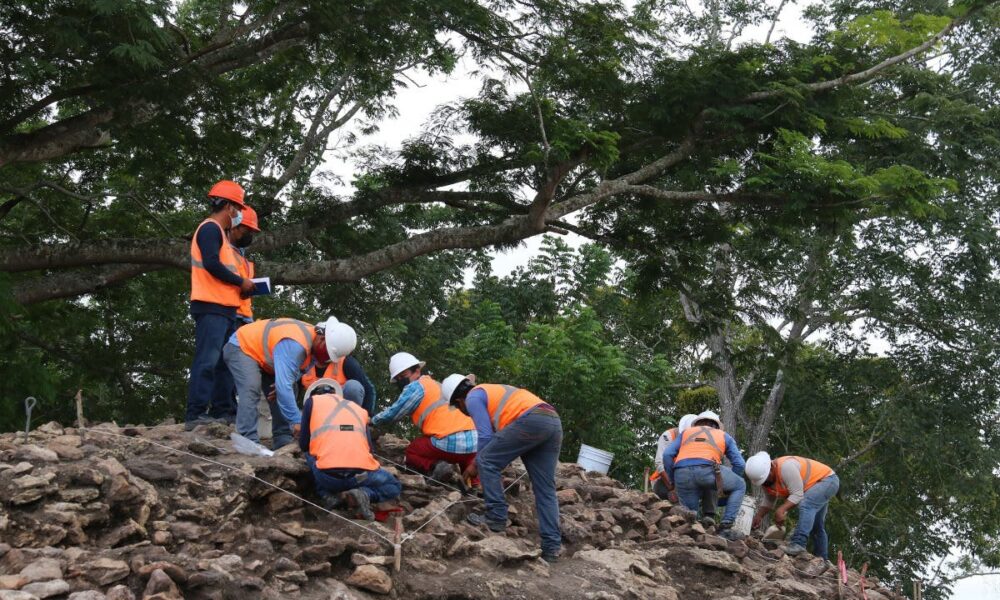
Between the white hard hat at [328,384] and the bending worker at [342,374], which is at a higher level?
the bending worker at [342,374]

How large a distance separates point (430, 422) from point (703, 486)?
3.33 m

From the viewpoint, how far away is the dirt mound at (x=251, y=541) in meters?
5.43

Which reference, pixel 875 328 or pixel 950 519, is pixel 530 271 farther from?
pixel 950 519

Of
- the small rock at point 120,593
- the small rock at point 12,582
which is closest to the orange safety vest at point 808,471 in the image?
the small rock at point 120,593

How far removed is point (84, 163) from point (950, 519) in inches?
745

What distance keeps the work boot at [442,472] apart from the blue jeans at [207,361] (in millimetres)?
1960

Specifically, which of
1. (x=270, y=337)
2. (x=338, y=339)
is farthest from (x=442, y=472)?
(x=270, y=337)

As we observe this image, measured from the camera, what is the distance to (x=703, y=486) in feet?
33.2

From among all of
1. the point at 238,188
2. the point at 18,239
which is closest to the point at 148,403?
the point at 18,239

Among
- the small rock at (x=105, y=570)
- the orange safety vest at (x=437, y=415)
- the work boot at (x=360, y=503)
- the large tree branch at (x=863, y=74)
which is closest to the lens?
the small rock at (x=105, y=570)

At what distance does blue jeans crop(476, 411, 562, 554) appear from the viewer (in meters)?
7.39

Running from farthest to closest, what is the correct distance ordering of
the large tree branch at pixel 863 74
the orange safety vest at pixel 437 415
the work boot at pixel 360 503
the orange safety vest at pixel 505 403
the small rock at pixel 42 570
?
the large tree branch at pixel 863 74 < the orange safety vest at pixel 437 415 < the orange safety vest at pixel 505 403 < the work boot at pixel 360 503 < the small rock at pixel 42 570

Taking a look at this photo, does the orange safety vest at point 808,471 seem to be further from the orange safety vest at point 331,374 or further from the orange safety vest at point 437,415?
the orange safety vest at point 331,374

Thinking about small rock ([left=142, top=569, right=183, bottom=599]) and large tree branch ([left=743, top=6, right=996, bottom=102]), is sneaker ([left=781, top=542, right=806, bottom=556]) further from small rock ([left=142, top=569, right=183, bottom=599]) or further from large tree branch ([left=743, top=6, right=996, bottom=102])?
small rock ([left=142, top=569, right=183, bottom=599])
